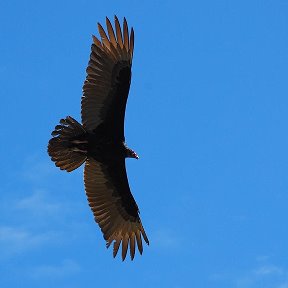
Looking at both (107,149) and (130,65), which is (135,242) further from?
(130,65)

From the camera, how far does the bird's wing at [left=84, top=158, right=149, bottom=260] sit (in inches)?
759

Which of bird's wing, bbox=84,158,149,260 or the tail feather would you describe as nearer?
the tail feather

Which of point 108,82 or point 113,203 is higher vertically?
point 108,82

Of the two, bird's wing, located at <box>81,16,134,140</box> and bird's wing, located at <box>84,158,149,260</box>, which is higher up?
bird's wing, located at <box>81,16,134,140</box>

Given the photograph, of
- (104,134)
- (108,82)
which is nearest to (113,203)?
(104,134)

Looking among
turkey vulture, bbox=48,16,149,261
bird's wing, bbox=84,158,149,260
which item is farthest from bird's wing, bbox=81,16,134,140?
bird's wing, bbox=84,158,149,260

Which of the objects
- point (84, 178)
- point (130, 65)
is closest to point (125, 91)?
point (130, 65)

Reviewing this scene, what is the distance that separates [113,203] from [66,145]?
1.65 m

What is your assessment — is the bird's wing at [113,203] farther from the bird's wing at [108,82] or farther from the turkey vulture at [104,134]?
the bird's wing at [108,82]

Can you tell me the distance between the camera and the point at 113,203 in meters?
19.6

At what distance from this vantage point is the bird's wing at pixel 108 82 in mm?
18500

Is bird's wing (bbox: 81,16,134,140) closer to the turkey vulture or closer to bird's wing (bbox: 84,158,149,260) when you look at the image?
the turkey vulture

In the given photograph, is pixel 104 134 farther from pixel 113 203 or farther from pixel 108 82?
pixel 113 203

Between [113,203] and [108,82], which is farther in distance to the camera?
[113,203]
